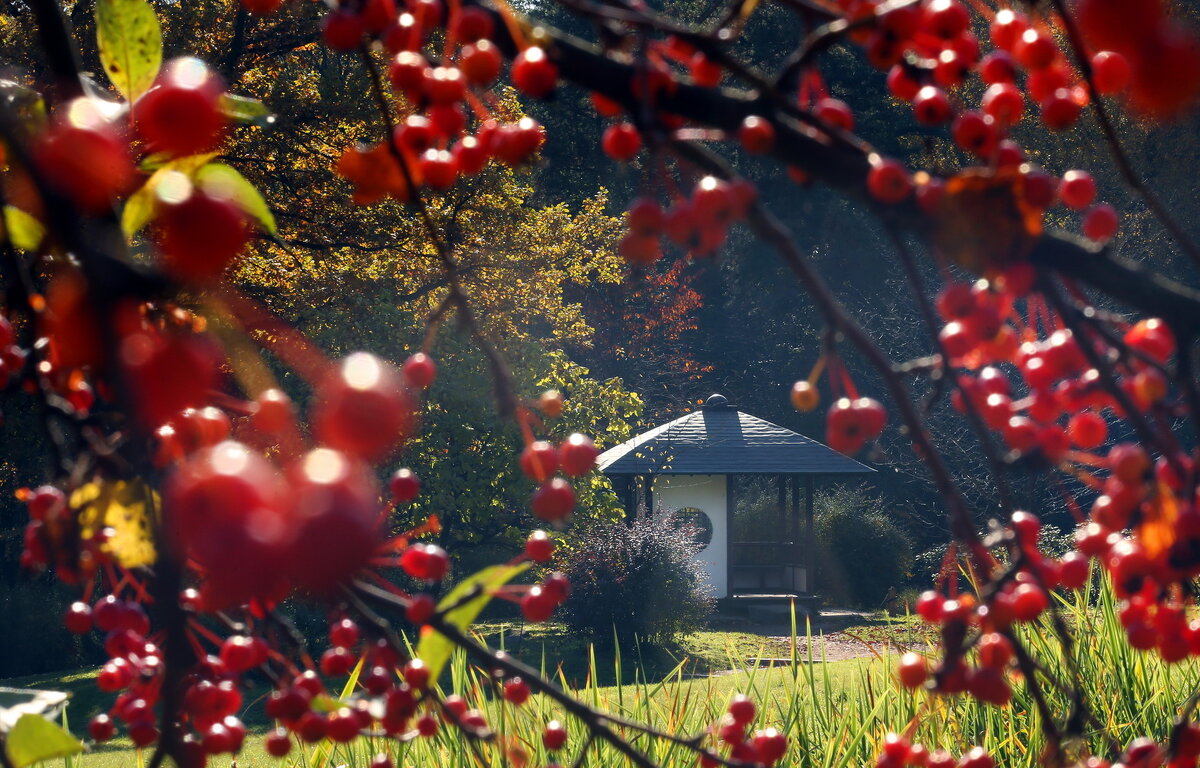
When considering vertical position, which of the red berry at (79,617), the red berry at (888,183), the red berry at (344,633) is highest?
the red berry at (888,183)

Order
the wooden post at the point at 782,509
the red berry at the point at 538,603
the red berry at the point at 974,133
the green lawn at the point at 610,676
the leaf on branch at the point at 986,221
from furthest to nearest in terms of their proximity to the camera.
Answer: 1. the wooden post at the point at 782,509
2. the green lawn at the point at 610,676
3. the red berry at the point at 538,603
4. the red berry at the point at 974,133
5. the leaf on branch at the point at 986,221

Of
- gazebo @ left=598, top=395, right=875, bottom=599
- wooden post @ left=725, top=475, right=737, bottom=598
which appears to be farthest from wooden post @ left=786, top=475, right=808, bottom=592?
wooden post @ left=725, top=475, right=737, bottom=598

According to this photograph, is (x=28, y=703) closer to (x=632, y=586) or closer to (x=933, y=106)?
(x=933, y=106)

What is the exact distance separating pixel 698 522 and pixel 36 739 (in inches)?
703

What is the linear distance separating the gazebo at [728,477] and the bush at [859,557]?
2.23 feet

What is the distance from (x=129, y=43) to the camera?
993 mm

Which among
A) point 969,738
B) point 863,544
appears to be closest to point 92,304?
point 969,738

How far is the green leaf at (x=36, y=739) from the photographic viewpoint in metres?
0.83

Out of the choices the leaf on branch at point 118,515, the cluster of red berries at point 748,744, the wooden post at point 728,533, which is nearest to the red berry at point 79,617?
the leaf on branch at point 118,515

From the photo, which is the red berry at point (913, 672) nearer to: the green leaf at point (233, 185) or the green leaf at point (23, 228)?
the green leaf at point (233, 185)

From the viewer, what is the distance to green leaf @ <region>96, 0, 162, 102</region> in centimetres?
98

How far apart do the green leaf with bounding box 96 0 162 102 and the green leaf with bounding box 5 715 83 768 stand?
56 cm

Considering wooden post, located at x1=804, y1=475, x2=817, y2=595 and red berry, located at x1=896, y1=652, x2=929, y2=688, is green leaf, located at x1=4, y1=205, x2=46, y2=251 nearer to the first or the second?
red berry, located at x1=896, y1=652, x2=929, y2=688

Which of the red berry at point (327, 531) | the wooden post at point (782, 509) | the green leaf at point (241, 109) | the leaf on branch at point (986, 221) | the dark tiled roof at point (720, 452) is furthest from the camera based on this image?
the wooden post at point (782, 509)
